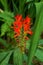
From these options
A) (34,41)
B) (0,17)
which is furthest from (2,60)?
(34,41)

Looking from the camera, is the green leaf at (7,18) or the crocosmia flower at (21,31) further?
the green leaf at (7,18)

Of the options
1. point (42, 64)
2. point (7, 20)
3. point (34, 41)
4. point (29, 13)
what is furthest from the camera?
point (29, 13)

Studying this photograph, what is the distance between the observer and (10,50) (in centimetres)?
99

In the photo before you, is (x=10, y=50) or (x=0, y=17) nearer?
(x=10, y=50)

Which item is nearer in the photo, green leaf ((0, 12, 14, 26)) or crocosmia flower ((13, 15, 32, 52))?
crocosmia flower ((13, 15, 32, 52))

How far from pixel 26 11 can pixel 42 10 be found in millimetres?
1052

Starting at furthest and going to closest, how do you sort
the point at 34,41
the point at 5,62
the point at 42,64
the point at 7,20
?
1. the point at 42,64
2. the point at 7,20
3. the point at 5,62
4. the point at 34,41

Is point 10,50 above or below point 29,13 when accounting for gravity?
below

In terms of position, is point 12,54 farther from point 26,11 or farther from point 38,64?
point 26,11

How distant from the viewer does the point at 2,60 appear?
3.06ft

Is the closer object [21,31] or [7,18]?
[21,31]

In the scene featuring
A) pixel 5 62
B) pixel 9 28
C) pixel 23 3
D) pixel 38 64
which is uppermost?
pixel 23 3

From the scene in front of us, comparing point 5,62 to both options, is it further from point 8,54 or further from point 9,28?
point 9,28

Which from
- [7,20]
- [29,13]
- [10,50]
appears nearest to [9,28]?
[7,20]
